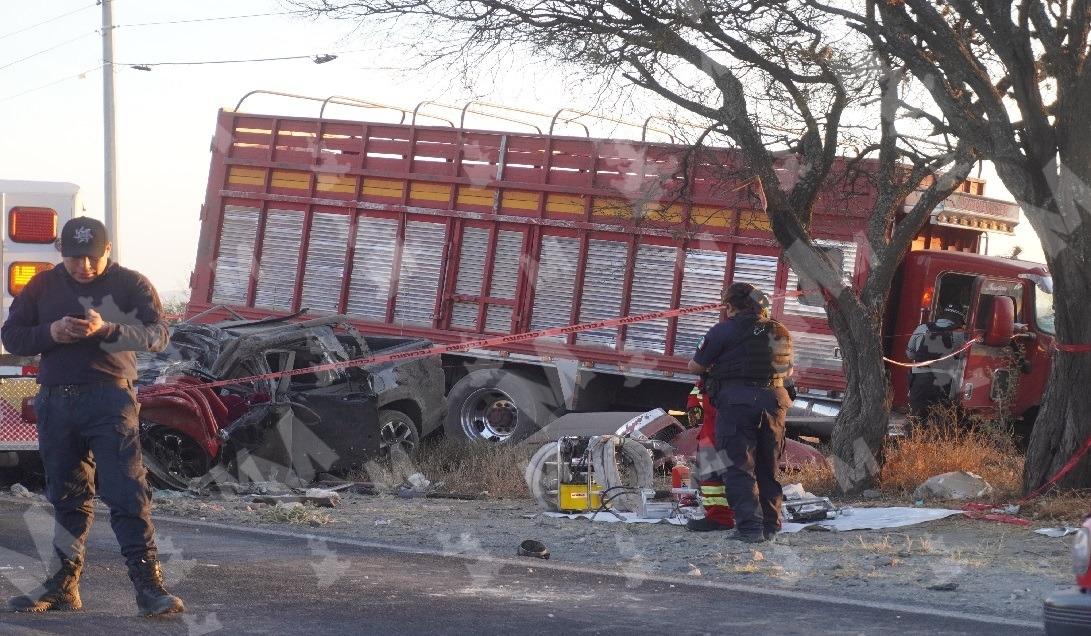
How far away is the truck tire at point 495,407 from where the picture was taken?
15.9m

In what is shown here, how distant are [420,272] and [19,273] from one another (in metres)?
7.42

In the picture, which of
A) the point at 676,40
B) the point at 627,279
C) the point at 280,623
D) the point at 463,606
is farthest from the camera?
the point at 627,279

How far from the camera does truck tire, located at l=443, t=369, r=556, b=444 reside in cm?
1590

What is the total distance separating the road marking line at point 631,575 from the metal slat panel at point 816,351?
6.59 m

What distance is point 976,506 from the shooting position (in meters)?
10.6

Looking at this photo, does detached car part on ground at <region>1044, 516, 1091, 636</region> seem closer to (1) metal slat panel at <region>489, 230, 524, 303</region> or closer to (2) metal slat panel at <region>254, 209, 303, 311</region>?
(1) metal slat panel at <region>489, 230, 524, 303</region>

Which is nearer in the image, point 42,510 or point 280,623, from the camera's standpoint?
point 280,623

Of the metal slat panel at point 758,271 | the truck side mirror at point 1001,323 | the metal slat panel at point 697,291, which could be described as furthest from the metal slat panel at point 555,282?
the truck side mirror at point 1001,323

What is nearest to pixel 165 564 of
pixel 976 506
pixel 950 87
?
pixel 976 506

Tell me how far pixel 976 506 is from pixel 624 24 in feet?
14.8

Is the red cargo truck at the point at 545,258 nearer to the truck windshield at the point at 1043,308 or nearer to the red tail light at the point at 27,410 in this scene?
the truck windshield at the point at 1043,308

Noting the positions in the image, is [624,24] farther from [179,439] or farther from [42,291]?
[42,291]

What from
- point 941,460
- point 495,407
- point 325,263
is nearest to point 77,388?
point 941,460

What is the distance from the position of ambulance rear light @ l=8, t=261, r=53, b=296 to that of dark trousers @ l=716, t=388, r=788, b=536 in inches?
180
